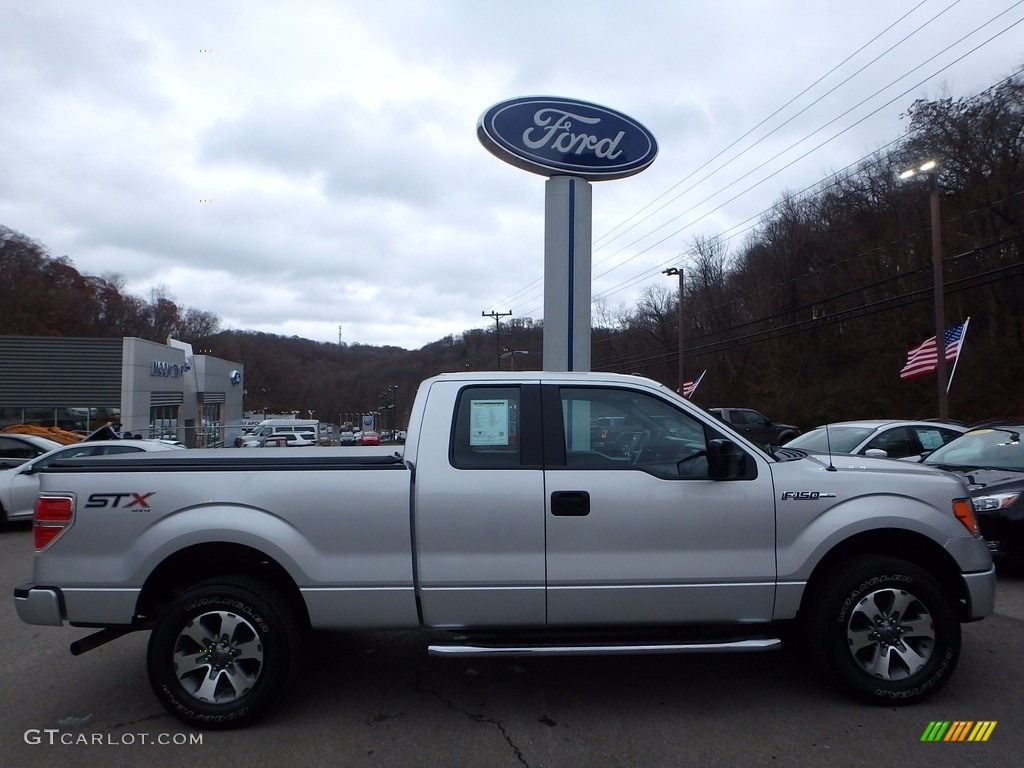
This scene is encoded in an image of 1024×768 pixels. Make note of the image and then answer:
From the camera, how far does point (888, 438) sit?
1120 cm

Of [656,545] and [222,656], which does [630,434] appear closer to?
[656,545]

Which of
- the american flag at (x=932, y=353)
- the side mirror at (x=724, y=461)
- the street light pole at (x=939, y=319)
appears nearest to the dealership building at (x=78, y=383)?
the american flag at (x=932, y=353)

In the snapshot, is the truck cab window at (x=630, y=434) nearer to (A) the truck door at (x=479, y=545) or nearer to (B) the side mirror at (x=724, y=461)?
(B) the side mirror at (x=724, y=461)

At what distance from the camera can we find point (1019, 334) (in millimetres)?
32938

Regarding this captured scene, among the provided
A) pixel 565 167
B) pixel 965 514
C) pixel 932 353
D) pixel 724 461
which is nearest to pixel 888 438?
pixel 565 167

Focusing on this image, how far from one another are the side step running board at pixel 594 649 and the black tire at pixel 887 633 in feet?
1.44

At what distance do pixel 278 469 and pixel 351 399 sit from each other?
7938 centimetres

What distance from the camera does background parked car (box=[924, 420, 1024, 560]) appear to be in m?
7.31

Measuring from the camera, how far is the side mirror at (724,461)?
442 centimetres

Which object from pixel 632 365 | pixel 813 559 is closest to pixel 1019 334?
pixel 632 365

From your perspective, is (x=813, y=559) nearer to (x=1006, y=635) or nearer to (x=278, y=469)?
(x=1006, y=635)

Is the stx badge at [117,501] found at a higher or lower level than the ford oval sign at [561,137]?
lower

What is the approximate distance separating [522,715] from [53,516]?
9.57ft

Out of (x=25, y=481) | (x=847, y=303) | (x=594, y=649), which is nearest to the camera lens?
(x=594, y=649)
